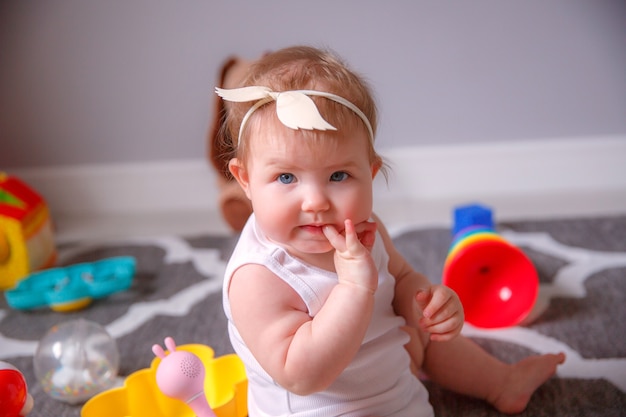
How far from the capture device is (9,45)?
6.06 ft

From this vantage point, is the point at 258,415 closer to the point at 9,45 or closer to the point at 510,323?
the point at 510,323

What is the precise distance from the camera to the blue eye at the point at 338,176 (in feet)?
2.33

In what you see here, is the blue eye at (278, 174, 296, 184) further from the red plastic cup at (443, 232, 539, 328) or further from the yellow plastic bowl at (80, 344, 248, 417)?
the red plastic cup at (443, 232, 539, 328)

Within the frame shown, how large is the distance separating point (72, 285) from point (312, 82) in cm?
85

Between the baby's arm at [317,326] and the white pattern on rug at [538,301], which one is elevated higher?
the baby's arm at [317,326]

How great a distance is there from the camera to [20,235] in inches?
58.0

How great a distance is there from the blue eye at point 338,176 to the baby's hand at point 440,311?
0.54 feet

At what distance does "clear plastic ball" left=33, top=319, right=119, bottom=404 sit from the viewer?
1018 millimetres

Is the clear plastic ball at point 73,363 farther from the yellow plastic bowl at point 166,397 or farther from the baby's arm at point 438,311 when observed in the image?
the baby's arm at point 438,311

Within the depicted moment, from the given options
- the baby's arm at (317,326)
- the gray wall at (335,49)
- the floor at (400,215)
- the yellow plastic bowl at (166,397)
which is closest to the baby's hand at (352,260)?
the baby's arm at (317,326)

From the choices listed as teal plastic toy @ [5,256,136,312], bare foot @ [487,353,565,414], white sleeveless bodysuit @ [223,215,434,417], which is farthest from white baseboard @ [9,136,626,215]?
white sleeveless bodysuit @ [223,215,434,417]

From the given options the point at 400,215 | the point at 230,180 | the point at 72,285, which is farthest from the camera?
the point at 400,215

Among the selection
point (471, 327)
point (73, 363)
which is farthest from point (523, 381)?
point (73, 363)

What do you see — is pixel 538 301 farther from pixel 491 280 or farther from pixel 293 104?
pixel 293 104
